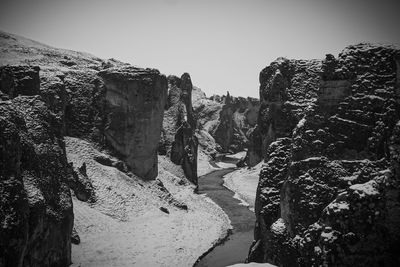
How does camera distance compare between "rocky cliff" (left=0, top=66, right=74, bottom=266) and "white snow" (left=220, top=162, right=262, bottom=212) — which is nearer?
"rocky cliff" (left=0, top=66, right=74, bottom=266)

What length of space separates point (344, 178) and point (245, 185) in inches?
1554


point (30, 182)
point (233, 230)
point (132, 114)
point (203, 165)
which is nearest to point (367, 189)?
point (30, 182)

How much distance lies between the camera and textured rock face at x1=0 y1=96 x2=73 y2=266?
1401cm

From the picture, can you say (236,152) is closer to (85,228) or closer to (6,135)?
(85,228)

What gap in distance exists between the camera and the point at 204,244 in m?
28.3

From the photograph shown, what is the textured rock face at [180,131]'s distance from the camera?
173 ft

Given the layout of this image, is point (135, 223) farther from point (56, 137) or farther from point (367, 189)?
point (367, 189)

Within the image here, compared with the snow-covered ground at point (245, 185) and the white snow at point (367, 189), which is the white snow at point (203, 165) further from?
the white snow at point (367, 189)

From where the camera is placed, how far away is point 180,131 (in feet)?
178

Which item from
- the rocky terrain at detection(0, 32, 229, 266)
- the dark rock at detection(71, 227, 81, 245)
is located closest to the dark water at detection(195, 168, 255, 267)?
the rocky terrain at detection(0, 32, 229, 266)

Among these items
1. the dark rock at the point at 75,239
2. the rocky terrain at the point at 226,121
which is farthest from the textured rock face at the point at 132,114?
the rocky terrain at the point at 226,121

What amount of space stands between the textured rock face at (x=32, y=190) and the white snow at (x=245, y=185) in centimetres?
2715

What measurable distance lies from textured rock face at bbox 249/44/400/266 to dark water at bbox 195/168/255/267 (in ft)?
19.1

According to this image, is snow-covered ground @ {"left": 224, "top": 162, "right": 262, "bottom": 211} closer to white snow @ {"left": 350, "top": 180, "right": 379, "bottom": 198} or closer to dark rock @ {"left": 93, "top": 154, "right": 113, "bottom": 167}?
dark rock @ {"left": 93, "top": 154, "right": 113, "bottom": 167}
